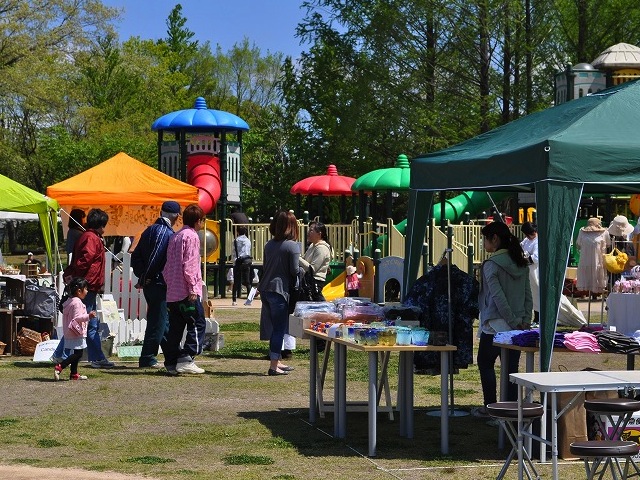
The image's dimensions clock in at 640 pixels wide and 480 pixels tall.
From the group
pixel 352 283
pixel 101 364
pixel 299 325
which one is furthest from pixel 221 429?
pixel 352 283

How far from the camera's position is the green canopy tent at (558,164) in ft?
31.0

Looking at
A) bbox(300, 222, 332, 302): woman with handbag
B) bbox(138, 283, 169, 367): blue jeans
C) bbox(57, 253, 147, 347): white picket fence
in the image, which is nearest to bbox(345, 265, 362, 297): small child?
bbox(57, 253, 147, 347): white picket fence

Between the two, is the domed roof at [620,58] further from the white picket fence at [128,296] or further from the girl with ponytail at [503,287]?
the girl with ponytail at [503,287]

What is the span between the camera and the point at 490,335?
1093 centimetres

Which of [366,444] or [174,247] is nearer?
[366,444]

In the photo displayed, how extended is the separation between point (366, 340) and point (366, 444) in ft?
3.14

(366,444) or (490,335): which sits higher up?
(490,335)

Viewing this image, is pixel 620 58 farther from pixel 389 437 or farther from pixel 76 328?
pixel 389 437

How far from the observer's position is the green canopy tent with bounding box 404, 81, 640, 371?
9.45 metres

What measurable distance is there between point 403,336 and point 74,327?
5221mm

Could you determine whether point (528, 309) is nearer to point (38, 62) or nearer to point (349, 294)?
point (349, 294)

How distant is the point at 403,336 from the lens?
32.8ft

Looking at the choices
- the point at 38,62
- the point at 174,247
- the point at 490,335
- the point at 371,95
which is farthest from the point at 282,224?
the point at 38,62

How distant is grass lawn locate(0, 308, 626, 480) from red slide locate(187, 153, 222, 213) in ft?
53.5
